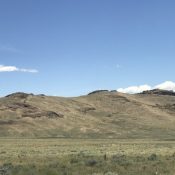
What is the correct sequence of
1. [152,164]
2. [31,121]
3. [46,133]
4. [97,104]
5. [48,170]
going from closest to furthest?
[48,170], [152,164], [46,133], [31,121], [97,104]

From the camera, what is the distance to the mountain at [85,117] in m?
148

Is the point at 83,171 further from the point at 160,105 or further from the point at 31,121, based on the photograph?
the point at 160,105

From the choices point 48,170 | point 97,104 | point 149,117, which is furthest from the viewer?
point 97,104

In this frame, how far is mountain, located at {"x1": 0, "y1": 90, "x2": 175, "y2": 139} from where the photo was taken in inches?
5807

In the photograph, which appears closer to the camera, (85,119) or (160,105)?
(85,119)

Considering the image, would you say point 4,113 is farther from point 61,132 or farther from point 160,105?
point 160,105

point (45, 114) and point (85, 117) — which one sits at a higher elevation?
point (45, 114)

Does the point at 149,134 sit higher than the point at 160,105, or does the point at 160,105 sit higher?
the point at 160,105

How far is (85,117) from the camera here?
552 feet

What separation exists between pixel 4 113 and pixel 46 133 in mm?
22510

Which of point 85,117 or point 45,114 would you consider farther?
point 85,117

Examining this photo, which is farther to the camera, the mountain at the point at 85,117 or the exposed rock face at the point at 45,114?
the exposed rock face at the point at 45,114

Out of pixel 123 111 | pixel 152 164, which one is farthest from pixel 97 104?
pixel 152 164

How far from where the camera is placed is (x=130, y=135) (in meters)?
146
